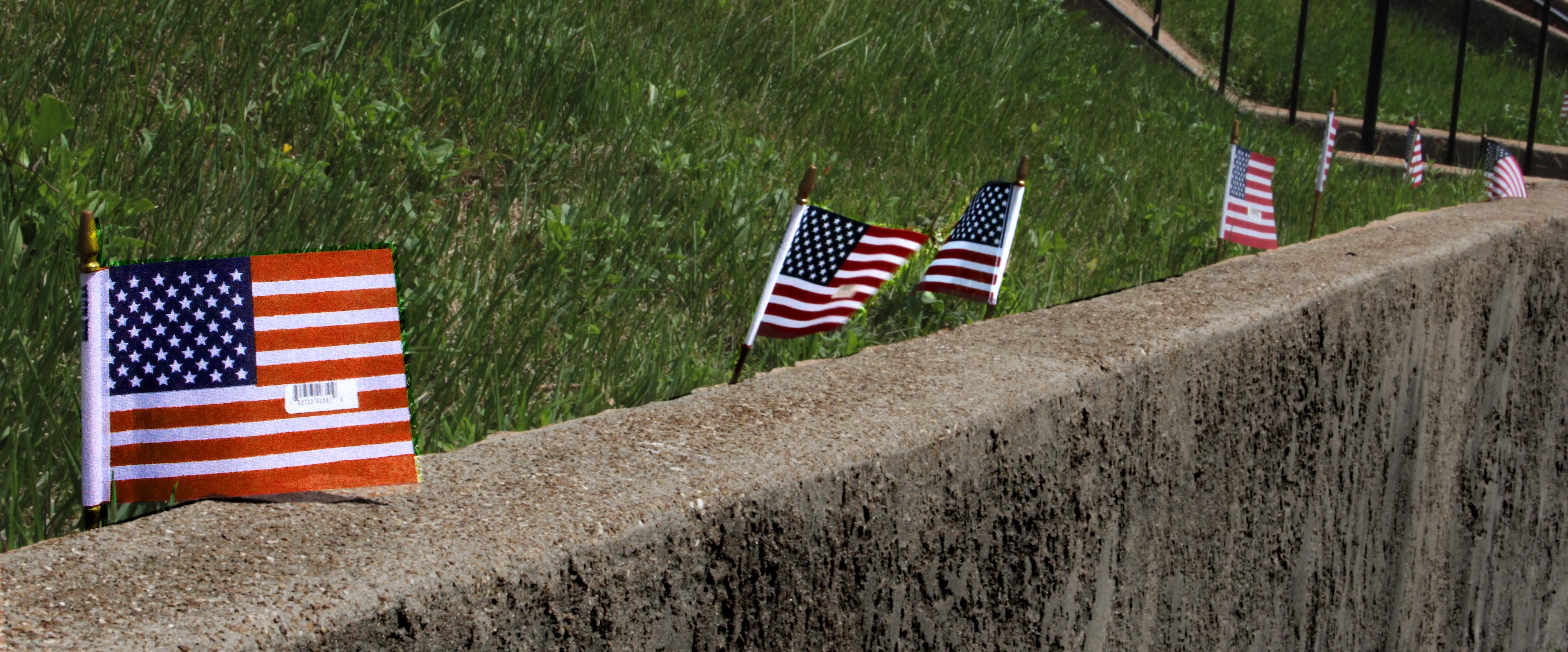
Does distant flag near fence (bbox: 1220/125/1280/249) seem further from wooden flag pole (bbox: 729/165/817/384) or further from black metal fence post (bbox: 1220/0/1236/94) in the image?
black metal fence post (bbox: 1220/0/1236/94)

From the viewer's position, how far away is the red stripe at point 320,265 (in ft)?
5.30

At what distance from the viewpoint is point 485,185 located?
10.8 ft

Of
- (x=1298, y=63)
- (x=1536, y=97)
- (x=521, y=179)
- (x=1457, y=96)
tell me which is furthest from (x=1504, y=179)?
(x=521, y=179)

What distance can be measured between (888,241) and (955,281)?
621 mm

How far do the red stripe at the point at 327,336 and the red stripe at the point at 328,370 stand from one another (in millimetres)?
23

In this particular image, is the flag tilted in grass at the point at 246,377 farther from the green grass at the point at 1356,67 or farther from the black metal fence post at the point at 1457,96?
the green grass at the point at 1356,67

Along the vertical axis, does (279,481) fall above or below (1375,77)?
below

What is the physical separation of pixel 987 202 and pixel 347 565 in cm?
215

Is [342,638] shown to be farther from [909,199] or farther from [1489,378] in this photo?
[1489,378]

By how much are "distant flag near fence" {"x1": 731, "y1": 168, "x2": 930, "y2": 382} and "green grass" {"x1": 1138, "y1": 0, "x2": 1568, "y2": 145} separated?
29.2ft

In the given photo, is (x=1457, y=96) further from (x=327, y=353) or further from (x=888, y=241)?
(x=327, y=353)

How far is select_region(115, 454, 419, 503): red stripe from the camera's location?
5.31ft

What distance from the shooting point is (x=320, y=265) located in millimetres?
1639

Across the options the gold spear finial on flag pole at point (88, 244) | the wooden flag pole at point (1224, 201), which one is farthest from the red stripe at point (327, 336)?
the wooden flag pole at point (1224, 201)
